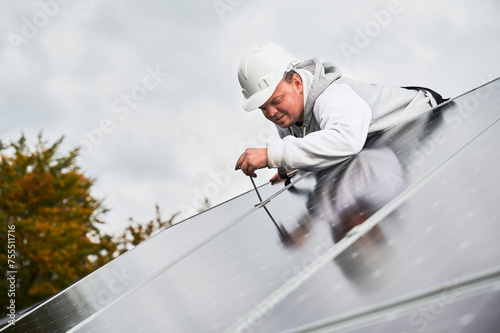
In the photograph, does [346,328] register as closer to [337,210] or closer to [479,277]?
[479,277]

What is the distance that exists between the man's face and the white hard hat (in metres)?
0.05

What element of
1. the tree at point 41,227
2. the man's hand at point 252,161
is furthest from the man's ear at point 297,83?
the tree at point 41,227

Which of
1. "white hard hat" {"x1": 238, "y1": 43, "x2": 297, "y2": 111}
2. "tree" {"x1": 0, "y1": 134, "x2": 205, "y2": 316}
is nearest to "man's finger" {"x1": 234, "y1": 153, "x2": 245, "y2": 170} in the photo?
"white hard hat" {"x1": 238, "y1": 43, "x2": 297, "y2": 111}

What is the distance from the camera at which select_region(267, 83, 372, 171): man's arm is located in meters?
2.74

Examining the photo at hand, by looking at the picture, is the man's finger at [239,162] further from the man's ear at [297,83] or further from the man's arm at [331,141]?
the man's ear at [297,83]

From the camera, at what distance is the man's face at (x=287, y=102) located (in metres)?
3.52

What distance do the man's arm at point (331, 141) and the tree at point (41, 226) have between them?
1497 centimetres

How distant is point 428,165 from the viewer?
5.74ft

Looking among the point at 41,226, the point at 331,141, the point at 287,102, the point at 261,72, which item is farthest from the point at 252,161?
the point at 41,226

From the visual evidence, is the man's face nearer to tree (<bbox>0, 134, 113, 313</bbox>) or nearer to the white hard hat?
the white hard hat

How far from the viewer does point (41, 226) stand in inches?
682

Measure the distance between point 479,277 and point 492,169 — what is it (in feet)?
2.01

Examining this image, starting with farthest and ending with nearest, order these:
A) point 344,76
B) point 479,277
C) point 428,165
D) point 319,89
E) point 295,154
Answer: point 344,76 → point 319,89 → point 295,154 → point 428,165 → point 479,277

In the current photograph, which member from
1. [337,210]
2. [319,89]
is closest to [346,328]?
[337,210]
